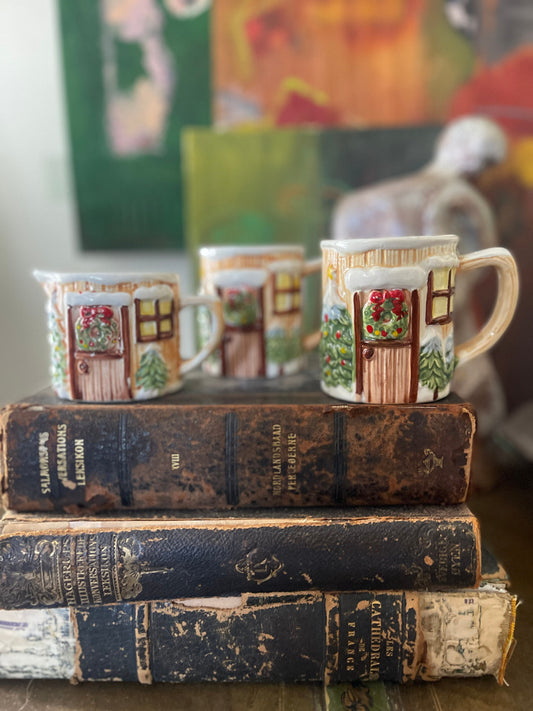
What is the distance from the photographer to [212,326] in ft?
2.04

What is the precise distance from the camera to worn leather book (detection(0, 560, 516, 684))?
0.47 meters

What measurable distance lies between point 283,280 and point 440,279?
190 millimetres

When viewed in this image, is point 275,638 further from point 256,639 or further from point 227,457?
point 227,457

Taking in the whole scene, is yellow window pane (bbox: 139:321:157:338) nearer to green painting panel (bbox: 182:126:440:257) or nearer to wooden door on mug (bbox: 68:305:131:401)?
wooden door on mug (bbox: 68:305:131:401)

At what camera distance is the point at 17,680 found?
1.59ft

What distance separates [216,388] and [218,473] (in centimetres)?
12

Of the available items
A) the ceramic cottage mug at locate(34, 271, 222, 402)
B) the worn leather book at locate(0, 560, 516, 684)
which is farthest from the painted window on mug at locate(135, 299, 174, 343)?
the worn leather book at locate(0, 560, 516, 684)

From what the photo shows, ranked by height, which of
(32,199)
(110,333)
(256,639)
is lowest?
(256,639)

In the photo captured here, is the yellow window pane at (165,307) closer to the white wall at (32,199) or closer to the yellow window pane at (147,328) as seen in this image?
the yellow window pane at (147,328)

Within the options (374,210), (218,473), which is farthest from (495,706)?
(374,210)

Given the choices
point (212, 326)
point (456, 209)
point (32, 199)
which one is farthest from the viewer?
point (32, 199)

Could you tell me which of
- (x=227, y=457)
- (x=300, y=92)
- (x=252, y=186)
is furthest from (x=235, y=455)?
(x=300, y=92)

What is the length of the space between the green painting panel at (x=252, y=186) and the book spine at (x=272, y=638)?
588mm

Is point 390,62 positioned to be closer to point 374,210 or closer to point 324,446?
point 374,210
